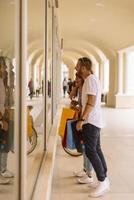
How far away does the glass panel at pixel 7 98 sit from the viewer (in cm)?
172

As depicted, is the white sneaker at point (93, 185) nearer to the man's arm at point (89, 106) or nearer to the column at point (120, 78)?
the man's arm at point (89, 106)

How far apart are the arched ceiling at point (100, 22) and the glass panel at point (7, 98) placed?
10.9 meters

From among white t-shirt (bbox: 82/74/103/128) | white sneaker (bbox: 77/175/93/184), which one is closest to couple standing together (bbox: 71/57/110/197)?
white t-shirt (bbox: 82/74/103/128)

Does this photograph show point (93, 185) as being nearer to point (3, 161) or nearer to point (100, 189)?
point (100, 189)

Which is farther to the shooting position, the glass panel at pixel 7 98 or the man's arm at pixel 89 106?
the man's arm at pixel 89 106

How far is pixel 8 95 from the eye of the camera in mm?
1899

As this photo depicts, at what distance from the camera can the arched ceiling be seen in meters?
13.7

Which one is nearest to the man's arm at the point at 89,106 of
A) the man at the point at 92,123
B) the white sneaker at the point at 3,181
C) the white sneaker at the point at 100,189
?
the man at the point at 92,123

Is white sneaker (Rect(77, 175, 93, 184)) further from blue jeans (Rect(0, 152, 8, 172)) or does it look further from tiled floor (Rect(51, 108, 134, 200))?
blue jeans (Rect(0, 152, 8, 172))

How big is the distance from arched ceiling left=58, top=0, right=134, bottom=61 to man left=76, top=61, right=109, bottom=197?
804 cm

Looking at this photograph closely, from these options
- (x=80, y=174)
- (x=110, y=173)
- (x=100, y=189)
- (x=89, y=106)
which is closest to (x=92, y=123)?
(x=89, y=106)

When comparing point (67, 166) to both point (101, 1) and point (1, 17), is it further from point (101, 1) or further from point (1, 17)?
point (101, 1)

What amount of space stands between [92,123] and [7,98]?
3146mm

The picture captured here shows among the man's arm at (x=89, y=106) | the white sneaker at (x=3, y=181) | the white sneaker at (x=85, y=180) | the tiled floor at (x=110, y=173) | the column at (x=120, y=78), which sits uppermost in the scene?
the column at (x=120, y=78)
